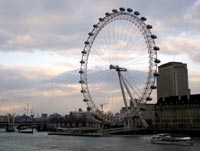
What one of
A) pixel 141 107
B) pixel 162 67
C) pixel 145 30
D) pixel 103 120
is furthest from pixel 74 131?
pixel 162 67

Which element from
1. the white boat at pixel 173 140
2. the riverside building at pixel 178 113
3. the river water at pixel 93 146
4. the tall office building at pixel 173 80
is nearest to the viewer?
the river water at pixel 93 146

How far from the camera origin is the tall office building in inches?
5798

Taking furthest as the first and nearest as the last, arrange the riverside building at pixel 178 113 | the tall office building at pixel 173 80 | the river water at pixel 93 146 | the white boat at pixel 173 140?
the tall office building at pixel 173 80, the riverside building at pixel 178 113, the white boat at pixel 173 140, the river water at pixel 93 146

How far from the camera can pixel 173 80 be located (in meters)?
148

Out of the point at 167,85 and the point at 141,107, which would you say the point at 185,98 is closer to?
the point at 141,107

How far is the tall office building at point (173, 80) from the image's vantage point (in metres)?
147

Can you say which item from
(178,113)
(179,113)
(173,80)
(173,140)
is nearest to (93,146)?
(173,140)

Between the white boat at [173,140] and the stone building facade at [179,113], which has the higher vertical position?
the stone building facade at [179,113]

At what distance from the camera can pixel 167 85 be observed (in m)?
152

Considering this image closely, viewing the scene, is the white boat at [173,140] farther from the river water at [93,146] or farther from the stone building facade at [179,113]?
the stone building facade at [179,113]

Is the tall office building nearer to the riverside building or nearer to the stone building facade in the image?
the riverside building

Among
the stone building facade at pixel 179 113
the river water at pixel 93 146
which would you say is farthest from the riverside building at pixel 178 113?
the river water at pixel 93 146

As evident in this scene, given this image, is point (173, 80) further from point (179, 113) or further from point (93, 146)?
point (93, 146)

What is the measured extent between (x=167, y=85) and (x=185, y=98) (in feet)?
166
